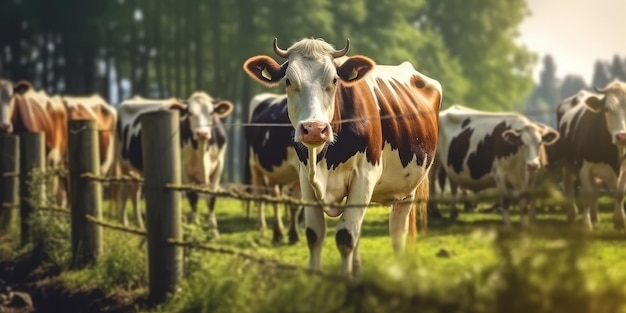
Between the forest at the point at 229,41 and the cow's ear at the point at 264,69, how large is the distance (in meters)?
22.5

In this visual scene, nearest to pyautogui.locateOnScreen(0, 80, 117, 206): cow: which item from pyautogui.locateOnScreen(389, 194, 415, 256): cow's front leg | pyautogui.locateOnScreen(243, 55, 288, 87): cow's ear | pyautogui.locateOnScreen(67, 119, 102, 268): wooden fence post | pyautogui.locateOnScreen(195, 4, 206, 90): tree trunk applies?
pyautogui.locateOnScreen(67, 119, 102, 268): wooden fence post

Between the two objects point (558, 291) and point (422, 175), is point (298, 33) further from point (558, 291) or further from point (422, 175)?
point (558, 291)

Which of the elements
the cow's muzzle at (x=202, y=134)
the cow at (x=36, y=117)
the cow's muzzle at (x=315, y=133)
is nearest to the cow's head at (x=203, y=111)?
the cow's muzzle at (x=202, y=134)

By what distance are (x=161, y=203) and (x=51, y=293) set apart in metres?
1.70

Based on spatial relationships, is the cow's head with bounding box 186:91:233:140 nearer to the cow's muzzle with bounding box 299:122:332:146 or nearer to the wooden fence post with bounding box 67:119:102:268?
the wooden fence post with bounding box 67:119:102:268

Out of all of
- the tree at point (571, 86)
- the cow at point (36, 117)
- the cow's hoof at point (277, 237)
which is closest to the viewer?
the cow's hoof at point (277, 237)

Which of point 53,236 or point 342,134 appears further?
point 53,236

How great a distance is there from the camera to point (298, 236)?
9945mm

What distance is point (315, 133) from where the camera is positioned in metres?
4.33

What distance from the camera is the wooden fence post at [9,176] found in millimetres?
9742

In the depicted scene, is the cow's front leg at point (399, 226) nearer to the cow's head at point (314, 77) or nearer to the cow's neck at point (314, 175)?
the cow's neck at point (314, 175)

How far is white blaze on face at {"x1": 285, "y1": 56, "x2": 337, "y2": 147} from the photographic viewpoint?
459cm

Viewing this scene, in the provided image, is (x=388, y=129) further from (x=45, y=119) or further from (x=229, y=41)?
(x=229, y=41)

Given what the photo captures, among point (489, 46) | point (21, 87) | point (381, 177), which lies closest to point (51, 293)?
point (381, 177)
